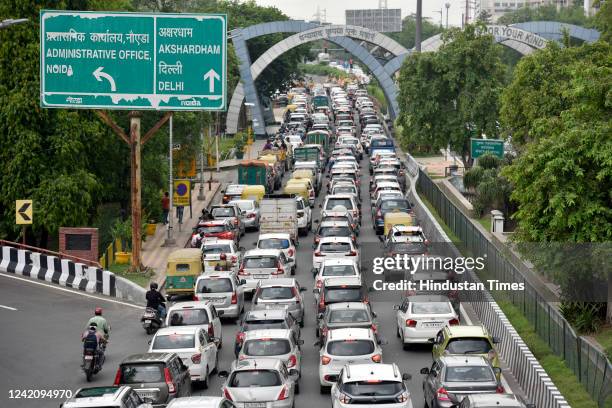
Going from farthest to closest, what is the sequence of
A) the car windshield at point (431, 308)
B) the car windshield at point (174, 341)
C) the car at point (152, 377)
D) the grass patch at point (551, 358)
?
the car windshield at point (431, 308) → the car windshield at point (174, 341) → the grass patch at point (551, 358) → the car at point (152, 377)

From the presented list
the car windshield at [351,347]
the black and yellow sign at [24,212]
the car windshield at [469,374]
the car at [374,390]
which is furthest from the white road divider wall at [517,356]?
the black and yellow sign at [24,212]

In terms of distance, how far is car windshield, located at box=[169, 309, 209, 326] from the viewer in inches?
1207

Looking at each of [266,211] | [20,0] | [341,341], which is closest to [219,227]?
[266,211]

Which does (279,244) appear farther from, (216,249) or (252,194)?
(252,194)

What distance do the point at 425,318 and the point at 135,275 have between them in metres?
14.6

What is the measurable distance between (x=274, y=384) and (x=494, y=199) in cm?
2993

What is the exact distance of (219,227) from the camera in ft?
156

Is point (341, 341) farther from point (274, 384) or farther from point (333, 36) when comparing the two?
point (333, 36)

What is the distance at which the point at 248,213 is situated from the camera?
5425 cm

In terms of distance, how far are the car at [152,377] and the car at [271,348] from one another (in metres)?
2.79

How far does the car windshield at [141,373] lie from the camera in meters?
24.2

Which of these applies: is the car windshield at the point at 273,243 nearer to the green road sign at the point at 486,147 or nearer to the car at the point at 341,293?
the car at the point at 341,293

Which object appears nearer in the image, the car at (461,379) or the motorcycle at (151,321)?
the car at (461,379)

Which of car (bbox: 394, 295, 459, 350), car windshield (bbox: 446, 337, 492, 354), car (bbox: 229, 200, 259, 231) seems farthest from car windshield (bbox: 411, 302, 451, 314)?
car (bbox: 229, 200, 259, 231)
